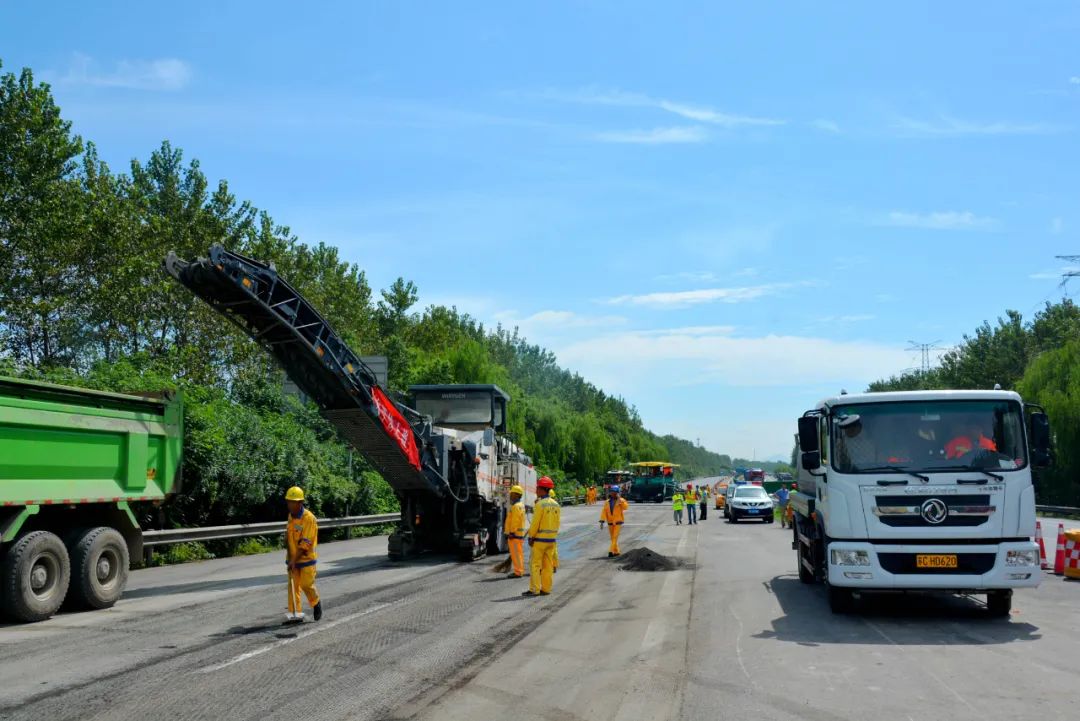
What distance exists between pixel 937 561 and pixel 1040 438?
168cm

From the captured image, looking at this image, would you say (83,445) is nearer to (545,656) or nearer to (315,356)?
(315,356)

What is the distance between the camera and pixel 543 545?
45.6 feet

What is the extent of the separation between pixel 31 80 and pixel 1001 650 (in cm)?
2891

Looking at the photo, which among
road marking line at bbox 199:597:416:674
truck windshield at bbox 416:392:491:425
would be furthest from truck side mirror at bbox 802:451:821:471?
truck windshield at bbox 416:392:491:425

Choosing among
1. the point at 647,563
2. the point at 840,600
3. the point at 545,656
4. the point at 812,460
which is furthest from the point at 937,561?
the point at 647,563

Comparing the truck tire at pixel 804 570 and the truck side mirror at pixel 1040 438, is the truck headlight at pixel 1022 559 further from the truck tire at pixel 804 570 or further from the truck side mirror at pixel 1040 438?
the truck tire at pixel 804 570

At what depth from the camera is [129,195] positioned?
37.7m

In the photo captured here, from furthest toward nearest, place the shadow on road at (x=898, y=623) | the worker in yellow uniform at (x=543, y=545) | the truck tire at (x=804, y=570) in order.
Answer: the truck tire at (x=804, y=570) < the worker in yellow uniform at (x=543, y=545) < the shadow on road at (x=898, y=623)

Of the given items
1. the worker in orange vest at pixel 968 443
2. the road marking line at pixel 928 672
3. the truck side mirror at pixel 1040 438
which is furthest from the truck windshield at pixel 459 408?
the truck side mirror at pixel 1040 438

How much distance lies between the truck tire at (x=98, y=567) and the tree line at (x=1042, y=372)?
2820 cm

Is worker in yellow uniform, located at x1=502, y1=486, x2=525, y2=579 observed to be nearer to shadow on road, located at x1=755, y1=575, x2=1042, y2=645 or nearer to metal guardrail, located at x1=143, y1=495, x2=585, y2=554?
shadow on road, located at x1=755, y1=575, x2=1042, y2=645

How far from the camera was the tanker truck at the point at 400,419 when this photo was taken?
1430cm

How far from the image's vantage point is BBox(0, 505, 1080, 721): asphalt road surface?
271 inches

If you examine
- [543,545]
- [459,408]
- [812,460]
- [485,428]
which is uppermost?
[459,408]
